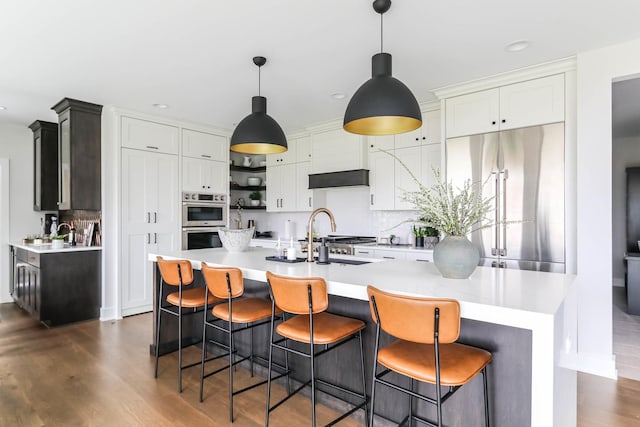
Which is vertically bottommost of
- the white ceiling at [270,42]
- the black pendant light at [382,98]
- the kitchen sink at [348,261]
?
the kitchen sink at [348,261]

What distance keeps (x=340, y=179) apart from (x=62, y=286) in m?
3.53

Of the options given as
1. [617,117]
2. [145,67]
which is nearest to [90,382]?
[145,67]

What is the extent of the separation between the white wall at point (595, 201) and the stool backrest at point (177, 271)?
3.08m

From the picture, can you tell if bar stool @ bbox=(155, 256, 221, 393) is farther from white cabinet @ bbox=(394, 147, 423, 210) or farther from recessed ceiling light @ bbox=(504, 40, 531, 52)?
recessed ceiling light @ bbox=(504, 40, 531, 52)

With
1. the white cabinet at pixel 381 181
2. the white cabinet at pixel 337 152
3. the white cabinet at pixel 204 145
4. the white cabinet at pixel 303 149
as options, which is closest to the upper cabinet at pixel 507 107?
the white cabinet at pixel 381 181

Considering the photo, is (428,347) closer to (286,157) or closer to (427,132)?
(427,132)

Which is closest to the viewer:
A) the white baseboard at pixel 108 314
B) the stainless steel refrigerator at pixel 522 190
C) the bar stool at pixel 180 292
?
the bar stool at pixel 180 292

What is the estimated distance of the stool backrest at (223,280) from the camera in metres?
2.28

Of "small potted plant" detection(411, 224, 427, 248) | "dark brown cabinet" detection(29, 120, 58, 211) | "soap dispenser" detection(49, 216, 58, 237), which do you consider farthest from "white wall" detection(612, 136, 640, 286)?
"dark brown cabinet" detection(29, 120, 58, 211)

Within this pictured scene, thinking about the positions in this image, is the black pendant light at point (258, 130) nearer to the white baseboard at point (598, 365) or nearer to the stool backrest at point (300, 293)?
the stool backrest at point (300, 293)

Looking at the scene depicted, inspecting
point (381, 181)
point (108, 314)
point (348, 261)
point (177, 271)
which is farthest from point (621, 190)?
point (108, 314)

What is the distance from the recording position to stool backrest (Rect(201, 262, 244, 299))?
228cm

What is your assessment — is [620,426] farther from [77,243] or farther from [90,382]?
[77,243]

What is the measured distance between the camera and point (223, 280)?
2324 mm
